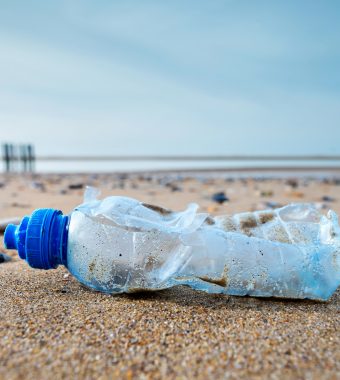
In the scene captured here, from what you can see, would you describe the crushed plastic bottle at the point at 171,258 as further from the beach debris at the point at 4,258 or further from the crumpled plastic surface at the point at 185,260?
the beach debris at the point at 4,258

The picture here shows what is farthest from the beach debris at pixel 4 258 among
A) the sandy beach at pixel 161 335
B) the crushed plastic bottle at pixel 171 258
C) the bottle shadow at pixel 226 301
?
the bottle shadow at pixel 226 301

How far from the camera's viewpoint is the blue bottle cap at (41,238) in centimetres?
134

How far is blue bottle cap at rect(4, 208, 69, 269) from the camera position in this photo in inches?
52.6

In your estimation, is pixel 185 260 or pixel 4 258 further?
pixel 4 258

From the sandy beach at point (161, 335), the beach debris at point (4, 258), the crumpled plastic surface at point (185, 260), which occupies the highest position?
the crumpled plastic surface at point (185, 260)

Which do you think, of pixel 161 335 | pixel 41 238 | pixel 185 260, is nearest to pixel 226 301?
pixel 185 260

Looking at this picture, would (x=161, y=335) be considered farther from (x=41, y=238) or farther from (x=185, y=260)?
(x=41, y=238)

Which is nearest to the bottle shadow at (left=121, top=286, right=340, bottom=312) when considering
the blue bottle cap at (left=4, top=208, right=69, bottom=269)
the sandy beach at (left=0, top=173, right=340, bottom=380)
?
the sandy beach at (left=0, top=173, right=340, bottom=380)

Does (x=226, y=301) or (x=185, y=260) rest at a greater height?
(x=185, y=260)

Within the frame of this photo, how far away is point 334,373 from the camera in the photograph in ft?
2.91

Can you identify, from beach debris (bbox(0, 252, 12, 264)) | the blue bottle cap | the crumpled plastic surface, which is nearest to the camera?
the blue bottle cap

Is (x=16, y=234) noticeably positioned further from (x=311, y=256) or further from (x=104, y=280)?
(x=311, y=256)

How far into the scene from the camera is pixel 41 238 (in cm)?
134

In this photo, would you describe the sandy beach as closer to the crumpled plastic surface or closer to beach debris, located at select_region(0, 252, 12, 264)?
the crumpled plastic surface
